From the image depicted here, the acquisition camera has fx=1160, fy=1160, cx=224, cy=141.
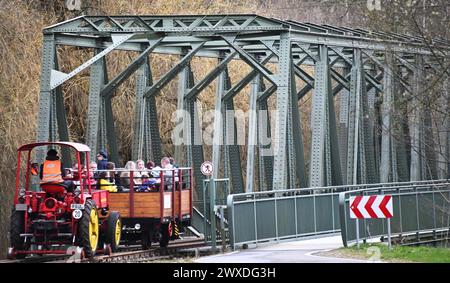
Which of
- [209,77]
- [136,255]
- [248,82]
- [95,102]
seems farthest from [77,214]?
[248,82]

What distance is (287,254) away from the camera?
23578 millimetres

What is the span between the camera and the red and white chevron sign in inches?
963

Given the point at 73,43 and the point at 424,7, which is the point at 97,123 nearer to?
the point at 73,43

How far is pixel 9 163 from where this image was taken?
30469 mm

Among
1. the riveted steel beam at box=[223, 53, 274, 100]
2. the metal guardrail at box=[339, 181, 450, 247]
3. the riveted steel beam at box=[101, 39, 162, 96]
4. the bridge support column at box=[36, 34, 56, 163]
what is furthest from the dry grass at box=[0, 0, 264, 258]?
the metal guardrail at box=[339, 181, 450, 247]

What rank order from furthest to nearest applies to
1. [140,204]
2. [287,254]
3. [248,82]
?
[248,82] → [140,204] → [287,254]

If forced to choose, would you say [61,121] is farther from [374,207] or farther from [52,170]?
[374,207]

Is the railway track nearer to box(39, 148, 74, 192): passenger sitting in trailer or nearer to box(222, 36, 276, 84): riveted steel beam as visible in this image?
box(39, 148, 74, 192): passenger sitting in trailer

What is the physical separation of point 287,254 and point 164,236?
5.13m

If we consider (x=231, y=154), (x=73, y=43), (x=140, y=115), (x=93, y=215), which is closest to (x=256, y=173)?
(x=231, y=154)

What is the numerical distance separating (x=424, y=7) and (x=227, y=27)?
8.99m

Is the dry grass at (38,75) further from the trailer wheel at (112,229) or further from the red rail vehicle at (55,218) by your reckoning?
the red rail vehicle at (55,218)

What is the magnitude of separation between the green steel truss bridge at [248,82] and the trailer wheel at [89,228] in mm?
5813

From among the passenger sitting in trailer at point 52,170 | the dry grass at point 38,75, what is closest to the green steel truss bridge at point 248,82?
the dry grass at point 38,75
